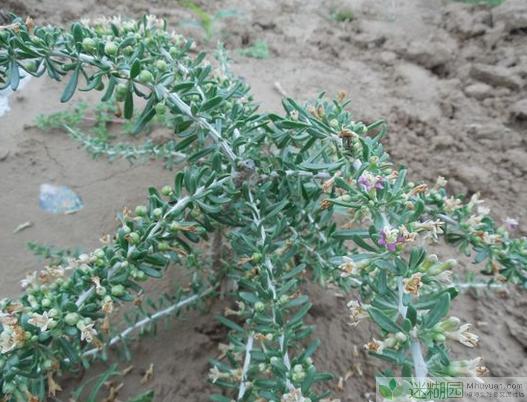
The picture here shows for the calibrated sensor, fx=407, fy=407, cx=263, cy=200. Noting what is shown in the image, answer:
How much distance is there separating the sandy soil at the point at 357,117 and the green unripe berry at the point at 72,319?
0.84 m

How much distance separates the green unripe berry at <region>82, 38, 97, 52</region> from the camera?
4.25 feet

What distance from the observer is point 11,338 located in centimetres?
118

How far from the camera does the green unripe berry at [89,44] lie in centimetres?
129

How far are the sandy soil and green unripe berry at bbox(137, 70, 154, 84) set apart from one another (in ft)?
4.18

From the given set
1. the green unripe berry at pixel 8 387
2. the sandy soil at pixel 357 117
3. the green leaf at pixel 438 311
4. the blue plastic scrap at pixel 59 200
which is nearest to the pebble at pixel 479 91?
the sandy soil at pixel 357 117

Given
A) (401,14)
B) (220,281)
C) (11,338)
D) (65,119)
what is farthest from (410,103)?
(11,338)

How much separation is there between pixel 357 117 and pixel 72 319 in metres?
2.64

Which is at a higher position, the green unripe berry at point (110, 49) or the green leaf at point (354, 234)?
the green unripe berry at point (110, 49)

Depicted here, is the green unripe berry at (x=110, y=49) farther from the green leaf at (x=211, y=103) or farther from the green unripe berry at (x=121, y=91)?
the green leaf at (x=211, y=103)

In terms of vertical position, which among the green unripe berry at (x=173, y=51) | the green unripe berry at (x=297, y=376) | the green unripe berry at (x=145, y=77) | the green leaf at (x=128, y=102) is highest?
the green unripe berry at (x=145, y=77)

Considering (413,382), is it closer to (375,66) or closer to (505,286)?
(505,286)

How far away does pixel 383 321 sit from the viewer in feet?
3.44

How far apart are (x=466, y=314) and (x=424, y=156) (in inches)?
48.0

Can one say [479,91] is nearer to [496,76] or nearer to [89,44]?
[496,76]
